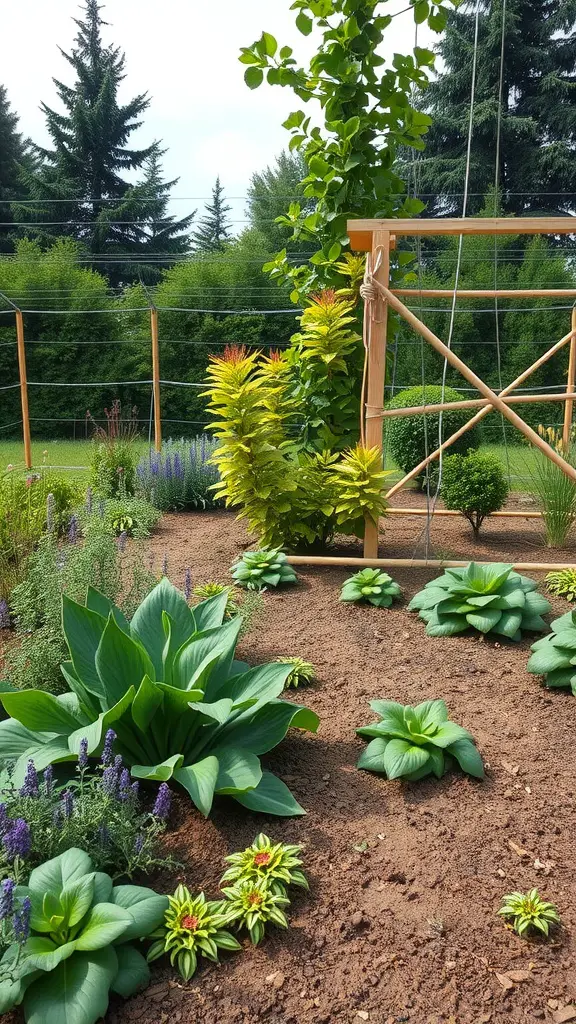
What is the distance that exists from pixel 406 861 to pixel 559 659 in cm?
124

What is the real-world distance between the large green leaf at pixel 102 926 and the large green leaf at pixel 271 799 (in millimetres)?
547

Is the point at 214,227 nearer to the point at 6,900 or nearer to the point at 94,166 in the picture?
the point at 94,166

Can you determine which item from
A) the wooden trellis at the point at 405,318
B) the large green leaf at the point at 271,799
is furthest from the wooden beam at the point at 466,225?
the large green leaf at the point at 271,799

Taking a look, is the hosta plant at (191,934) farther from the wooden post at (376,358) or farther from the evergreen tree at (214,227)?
the evergreen tree at (214,227)

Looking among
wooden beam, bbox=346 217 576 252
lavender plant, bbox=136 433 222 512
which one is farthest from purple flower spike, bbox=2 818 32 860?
lavender plant, bbox=136 433 222 512

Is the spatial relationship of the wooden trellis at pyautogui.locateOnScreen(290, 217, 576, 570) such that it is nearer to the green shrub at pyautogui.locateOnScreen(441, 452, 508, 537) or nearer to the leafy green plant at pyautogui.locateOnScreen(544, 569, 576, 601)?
the leafy green plant at pyautogui.locateOnScreen(544, 569, 576, 601)

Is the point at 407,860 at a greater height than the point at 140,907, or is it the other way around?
the point at 140,907

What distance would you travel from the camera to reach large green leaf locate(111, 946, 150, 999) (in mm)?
1669

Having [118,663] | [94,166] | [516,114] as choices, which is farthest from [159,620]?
[94,166]

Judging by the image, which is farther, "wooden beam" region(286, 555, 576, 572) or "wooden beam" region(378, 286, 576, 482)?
"wooden beam" region(286, 555, 576, 572)

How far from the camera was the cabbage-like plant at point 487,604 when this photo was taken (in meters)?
3.49

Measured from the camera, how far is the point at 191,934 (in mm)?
1755

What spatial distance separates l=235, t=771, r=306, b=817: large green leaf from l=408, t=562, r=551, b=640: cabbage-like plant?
1.52m

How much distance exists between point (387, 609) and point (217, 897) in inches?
89.2
